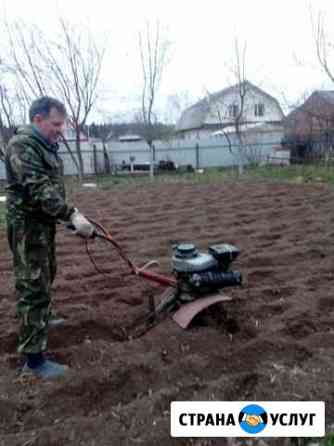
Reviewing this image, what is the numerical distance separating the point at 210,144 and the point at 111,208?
49.6 ft

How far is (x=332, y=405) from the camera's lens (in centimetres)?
226

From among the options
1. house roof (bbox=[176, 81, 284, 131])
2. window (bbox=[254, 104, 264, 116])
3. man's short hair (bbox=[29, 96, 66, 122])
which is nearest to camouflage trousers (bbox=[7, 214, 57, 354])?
man's short hair (bbox=[29, 96, 66, 122])

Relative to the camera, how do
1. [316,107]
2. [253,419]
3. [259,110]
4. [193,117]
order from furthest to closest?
[193,117] → [259,110] → [316,107] → [253,419]

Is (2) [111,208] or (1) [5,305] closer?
(1) [5,305]

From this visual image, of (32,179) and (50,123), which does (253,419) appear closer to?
(32,179)

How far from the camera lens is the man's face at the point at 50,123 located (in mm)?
2680

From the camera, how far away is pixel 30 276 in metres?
2.63

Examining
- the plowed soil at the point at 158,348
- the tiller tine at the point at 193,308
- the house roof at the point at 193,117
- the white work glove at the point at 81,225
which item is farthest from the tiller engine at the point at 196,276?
the house roof at the point at 193,117

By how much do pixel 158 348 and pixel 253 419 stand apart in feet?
3.06

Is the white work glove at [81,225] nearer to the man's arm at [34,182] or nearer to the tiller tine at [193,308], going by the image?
the man's arm at [34,182]

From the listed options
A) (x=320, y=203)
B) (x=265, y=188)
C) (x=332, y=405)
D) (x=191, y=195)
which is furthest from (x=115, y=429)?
(x=265, y=188)

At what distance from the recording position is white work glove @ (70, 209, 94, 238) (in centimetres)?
255

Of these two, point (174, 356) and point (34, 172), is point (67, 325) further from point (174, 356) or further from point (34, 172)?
point (34, 172)

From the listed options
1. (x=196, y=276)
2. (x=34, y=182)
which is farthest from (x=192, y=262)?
(x=34, y=182)
